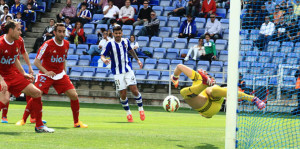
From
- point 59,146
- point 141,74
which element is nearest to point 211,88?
point 59,146

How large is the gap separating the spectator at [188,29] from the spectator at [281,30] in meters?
11.0

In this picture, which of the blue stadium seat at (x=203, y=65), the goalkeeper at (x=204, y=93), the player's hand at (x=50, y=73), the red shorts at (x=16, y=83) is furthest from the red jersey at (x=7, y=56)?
the blue stadium seat at (x=203, y=65)

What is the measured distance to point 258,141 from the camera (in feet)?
28.1

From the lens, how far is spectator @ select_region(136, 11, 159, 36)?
74.8 ft

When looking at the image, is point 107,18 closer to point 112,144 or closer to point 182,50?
point 182,50

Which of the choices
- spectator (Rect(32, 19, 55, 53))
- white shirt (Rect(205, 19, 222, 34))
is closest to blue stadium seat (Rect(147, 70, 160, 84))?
white shirt (Rect(205, 19, 222, 34))

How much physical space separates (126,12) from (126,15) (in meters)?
0.15

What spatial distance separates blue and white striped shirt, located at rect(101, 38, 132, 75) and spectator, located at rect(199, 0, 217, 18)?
10789 millimetres

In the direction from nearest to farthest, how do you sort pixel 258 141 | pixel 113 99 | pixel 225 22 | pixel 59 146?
pixel 59 146 → pixel 258 141 → pixel 113 99 → pixel 225 22

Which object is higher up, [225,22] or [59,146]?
[225,22]

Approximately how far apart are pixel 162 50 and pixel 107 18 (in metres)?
4.09

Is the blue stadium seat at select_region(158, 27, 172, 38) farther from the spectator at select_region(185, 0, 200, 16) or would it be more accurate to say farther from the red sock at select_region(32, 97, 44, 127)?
the red sock at select_region(32, 97, 44, 127)

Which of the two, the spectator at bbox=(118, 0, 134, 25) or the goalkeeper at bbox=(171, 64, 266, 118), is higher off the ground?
the spectator at bbox=(118, 0, 134, 25)

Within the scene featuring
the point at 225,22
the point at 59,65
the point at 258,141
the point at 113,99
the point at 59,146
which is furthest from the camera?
the point at 225,22
